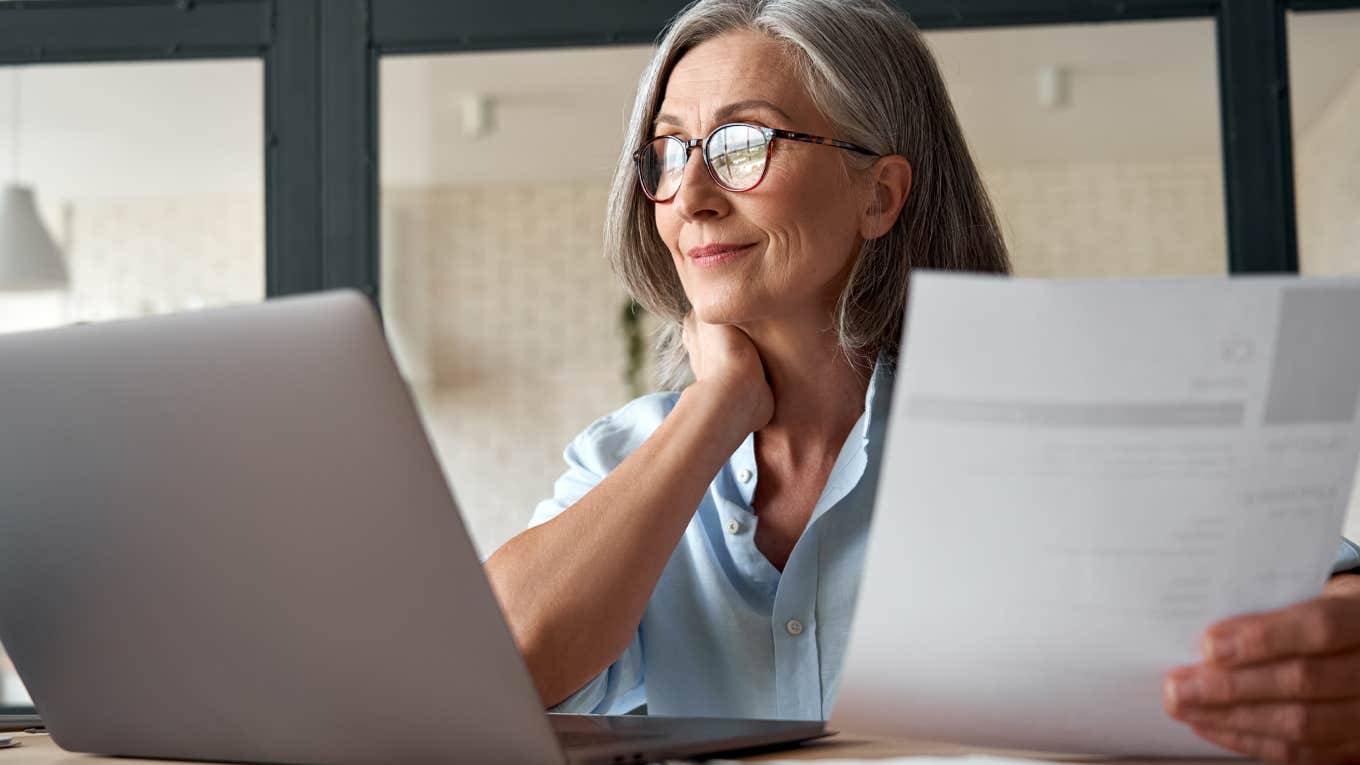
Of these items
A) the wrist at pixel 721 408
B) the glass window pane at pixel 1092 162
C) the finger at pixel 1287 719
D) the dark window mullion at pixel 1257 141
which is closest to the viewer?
the finger at pixel 1287 719

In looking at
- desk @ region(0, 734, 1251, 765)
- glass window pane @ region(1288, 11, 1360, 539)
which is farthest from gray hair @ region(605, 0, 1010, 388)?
glass window pane @ region(1288, 11, 1360, 539)

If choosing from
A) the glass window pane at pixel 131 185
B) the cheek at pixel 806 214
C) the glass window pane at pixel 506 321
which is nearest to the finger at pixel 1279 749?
the cheek at pixel 806 214

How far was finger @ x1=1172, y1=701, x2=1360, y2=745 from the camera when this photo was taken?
25.3 inches

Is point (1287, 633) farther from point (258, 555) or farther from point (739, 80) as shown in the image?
point (739, 80)

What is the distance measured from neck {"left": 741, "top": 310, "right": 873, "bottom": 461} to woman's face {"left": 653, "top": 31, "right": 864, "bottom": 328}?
2 centimetres

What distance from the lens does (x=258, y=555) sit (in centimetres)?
66

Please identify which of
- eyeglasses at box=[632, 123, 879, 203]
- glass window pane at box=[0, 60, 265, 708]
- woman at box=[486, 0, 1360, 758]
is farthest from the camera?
glass window pane at box=[0, 60, 265, 708]

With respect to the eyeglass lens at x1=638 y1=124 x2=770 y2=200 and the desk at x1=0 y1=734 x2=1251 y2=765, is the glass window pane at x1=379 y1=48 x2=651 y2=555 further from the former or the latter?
the desk at x1=0 y1=734 x2=1251 y2=765

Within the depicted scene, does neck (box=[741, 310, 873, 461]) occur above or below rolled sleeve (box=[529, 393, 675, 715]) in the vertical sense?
above

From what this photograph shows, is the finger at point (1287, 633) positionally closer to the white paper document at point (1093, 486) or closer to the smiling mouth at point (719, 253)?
the white paper document at point (1093, 486)

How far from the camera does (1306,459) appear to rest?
1.94 feet

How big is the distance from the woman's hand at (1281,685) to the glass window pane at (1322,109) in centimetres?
156

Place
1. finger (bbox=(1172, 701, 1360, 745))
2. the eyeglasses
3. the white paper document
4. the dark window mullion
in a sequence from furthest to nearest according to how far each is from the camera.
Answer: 1. the dark window mullion
2. the eyeglasses
3. finger (bbox=(1172, 701, 1360, 745))
4. the white paper document

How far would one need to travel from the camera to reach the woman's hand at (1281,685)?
0.63 meters
